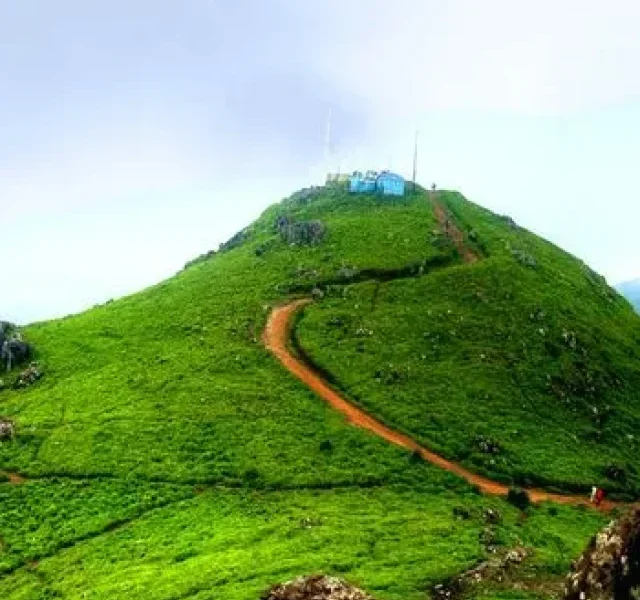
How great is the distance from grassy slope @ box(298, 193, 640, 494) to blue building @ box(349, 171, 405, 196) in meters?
37.4

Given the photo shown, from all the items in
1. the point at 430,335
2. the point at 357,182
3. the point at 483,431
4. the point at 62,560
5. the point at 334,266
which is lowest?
the point at 62,560

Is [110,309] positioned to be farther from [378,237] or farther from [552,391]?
[552,391]

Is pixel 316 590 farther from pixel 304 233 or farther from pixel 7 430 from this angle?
pixel 304 233

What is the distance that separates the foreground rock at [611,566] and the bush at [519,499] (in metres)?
43.0

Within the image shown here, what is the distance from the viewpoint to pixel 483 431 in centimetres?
8569

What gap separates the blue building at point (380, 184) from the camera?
163 metres

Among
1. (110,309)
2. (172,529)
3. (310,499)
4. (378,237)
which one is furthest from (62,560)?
(378,237)

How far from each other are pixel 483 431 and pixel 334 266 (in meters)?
45.2

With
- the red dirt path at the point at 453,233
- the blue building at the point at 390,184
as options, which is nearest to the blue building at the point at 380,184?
the blue building at the point at 390,184

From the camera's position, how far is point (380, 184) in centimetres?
16500

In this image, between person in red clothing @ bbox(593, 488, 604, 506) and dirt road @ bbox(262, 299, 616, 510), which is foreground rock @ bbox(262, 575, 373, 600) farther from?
person in red clothing @ bbox(593, 488, 604, 506)

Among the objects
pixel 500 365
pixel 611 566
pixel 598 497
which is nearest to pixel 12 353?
pixel 500 365

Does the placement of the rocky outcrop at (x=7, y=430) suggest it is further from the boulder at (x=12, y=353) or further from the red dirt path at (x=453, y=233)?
the red dirt path at (x=453, y=233)

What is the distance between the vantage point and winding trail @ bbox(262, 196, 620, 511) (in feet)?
253
